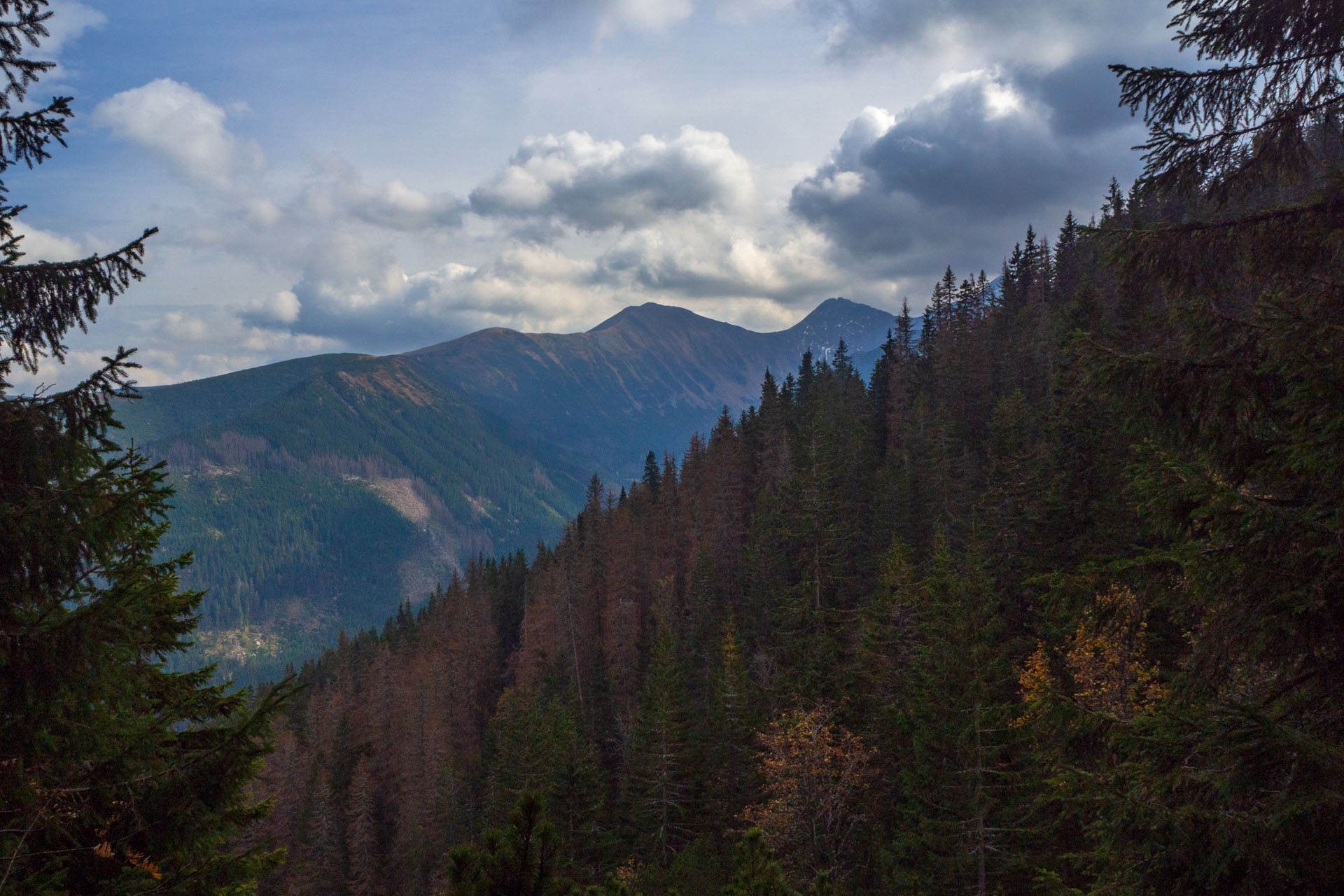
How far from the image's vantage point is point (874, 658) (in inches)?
1136

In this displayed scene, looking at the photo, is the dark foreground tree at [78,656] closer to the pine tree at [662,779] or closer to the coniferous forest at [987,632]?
the coniferous forest at [987,632]

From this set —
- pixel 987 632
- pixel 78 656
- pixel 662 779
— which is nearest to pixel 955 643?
pixel 987 632

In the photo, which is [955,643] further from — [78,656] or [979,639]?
[78,656]

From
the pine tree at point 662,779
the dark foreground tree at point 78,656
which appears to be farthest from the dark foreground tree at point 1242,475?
the pine tree at point 662,779

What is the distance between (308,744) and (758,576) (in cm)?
5531

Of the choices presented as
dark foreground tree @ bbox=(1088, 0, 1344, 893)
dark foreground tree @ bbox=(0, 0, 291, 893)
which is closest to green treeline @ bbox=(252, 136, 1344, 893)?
dark foreground tree @ bbox=(1088, 0, 1344, 893)

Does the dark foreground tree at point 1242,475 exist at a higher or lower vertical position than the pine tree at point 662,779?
higher

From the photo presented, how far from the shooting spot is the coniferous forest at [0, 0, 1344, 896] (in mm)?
5812

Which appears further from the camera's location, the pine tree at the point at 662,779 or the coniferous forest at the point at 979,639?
the pine tree at the point at 662,779

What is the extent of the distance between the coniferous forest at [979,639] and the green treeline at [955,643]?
0.06 m

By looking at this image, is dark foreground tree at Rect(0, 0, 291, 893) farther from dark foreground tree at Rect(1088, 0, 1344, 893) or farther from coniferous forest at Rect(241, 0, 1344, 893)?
dark foreground tree at Rect(1088, 0, 1344, 893)

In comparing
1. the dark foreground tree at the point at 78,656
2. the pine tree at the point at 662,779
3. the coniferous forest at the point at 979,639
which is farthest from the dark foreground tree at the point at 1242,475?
the pine tree at the point at 662,779

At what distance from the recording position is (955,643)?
1998 cm

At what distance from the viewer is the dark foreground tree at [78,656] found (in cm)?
516
